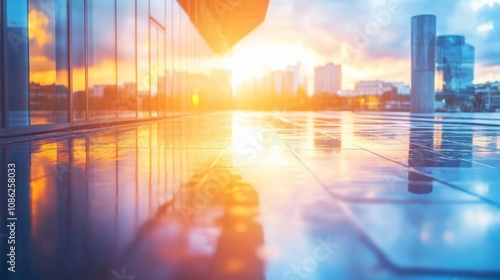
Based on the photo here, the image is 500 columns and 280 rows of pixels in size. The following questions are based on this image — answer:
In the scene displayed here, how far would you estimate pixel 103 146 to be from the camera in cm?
1003

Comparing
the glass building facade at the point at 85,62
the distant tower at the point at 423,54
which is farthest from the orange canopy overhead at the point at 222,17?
the distant tower at the point at 423,54

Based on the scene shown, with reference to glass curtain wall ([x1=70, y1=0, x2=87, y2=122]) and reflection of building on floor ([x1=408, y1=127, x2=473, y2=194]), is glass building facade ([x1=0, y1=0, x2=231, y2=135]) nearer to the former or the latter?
glass curtain wall ([x1=70, y1=0, x2=87, y2=122])

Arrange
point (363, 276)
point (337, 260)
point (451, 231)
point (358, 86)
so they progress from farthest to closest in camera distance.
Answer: point (358, 86), point (451, 231), point (337, 260), point (363, 276)

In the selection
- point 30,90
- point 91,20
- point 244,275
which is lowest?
point 244,275

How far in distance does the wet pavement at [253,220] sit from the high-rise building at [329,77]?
10822 cm

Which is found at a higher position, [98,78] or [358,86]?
[358,86]

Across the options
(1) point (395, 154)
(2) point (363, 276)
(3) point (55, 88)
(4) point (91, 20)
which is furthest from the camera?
(4) point (91, 20)

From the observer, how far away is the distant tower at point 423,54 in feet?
141

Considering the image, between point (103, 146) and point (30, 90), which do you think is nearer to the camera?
point (103, 146)

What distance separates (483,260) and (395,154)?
6.10m

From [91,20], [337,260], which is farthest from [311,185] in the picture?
[91,20]

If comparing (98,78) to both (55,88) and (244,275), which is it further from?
(244,275)

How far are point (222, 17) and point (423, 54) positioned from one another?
21794 mm

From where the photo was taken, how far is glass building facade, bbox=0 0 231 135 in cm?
1172
